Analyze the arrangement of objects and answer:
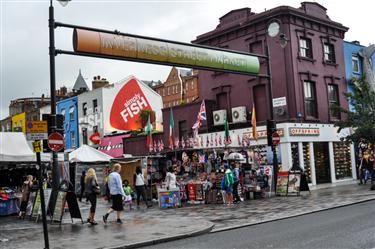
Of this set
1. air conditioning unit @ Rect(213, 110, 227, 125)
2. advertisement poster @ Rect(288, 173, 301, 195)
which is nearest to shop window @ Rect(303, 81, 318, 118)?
air conditioning unit @ Rect(213, 110, 227, 125)

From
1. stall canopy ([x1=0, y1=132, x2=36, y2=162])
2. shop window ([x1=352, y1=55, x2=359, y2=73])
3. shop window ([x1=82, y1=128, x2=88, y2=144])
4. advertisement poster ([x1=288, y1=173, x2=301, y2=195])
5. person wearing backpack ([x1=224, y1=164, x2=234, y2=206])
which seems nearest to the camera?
person wearing backpack ([x1=224, y1=164, x2=234, y2=206])

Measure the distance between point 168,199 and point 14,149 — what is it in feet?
22.5

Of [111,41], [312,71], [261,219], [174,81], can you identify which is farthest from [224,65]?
[174,81]

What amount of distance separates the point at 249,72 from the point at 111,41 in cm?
769

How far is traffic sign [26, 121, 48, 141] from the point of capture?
33.7ft

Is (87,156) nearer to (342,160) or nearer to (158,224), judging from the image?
(158,224)

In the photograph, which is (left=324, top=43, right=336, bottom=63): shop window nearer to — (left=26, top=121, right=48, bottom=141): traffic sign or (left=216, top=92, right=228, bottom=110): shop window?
(left=216, top=92, right=228, bottom=110): shop window

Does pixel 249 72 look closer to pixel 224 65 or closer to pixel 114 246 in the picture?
pixel 224 65

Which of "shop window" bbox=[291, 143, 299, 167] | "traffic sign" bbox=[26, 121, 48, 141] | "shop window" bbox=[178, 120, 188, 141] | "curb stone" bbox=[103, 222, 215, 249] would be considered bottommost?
"curb stone" bbox=[103, 222, 215, 249]

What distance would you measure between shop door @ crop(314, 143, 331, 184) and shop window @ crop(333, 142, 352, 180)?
84cm

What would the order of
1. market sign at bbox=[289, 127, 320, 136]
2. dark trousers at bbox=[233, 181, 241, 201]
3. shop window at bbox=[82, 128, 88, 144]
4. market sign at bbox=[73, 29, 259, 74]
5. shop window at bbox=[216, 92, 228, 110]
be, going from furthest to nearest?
shop window at bbox=[82, 128, 88, 144]
shop window at bbox=[216, 92, 228, 110]
market sign at bbox=[289, 127, 320, 136]
dark trousers at bbox=[233, 181, 241, 201]
market sign at bbox=[73, 29, 259, 74]

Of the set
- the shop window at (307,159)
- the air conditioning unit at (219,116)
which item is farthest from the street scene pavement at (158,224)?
the air conditioning unit at (219,116)

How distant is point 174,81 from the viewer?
338 feet

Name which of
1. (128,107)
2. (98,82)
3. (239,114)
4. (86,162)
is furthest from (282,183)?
(98,82)
